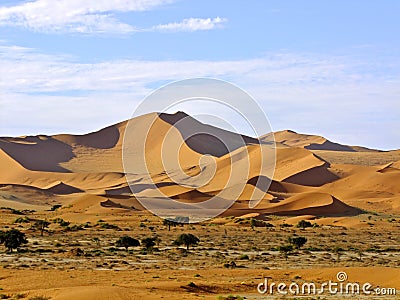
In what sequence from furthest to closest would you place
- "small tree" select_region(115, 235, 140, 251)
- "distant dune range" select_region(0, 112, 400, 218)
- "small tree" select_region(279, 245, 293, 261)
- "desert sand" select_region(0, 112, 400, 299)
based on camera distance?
1. "distant dune range" select_region(0, 112, 400, 218)
2. "small tree" select_region(115, 235, 140, 251)
3. "small tree" select_region(279, 245, 293, 261)
4. "desert sand" select_region(0, 112, 400, 299)

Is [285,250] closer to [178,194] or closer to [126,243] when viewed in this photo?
[126,243]

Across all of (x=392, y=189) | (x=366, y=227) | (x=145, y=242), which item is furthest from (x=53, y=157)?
(x=145, y=242)

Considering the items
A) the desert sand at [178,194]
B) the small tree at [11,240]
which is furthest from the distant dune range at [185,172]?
the small tree at [11,240]

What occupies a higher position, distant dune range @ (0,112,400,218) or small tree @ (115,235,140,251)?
distant dune range @ (0,112,400,218)

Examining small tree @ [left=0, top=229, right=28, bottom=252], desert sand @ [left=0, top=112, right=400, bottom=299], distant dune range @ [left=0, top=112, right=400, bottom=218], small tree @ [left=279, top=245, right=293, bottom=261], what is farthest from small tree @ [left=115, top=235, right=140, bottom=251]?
distant dune range @ [left=0, top=112, right=400, bottom=218]

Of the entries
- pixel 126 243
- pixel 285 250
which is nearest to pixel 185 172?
pixel 126 243

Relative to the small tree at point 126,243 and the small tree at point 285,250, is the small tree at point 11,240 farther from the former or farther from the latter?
the small tree at point 285,250

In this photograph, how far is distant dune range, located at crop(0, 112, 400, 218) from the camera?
276ft

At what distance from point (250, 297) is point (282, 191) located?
3154 inches

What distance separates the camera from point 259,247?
41469mm

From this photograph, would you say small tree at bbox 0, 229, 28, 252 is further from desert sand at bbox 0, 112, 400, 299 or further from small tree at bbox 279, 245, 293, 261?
small tree at bbox 279, 245, 293, 261

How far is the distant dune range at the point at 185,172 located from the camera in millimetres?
84250

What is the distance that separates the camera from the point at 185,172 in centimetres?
12569

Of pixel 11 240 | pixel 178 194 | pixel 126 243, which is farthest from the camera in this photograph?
pixel 178 194
